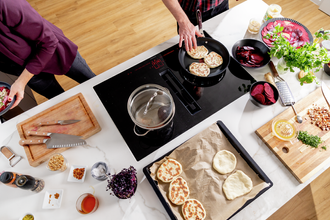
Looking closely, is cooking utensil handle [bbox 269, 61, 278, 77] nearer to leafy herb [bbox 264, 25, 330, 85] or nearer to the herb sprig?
leafy herb [bbox 264, 25, 330, 85]

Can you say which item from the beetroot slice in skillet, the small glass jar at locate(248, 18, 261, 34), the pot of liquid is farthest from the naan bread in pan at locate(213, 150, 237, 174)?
the small glass jar at locate(248, 18, 261, 34)

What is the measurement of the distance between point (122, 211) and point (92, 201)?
0.17m

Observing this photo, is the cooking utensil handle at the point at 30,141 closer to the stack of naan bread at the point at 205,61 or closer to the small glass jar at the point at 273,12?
the stack of naan bread at the point at 205,61

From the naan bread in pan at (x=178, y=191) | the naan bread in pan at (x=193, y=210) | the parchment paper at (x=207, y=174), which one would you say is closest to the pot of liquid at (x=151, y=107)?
the parchment paper at (x=207, y=174)

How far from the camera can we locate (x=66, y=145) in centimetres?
114

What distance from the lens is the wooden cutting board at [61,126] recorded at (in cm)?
115

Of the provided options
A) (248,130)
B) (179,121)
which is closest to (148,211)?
(179,121)

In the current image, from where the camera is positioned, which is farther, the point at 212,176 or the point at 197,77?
the point at 197,77

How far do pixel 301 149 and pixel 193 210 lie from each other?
2.33 ft

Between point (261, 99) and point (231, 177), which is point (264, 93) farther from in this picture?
point (231, 177)

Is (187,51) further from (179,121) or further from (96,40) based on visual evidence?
(96,40)

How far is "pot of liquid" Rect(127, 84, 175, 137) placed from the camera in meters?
1.14

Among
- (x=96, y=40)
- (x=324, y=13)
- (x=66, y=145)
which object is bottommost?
(x=96, y=40)

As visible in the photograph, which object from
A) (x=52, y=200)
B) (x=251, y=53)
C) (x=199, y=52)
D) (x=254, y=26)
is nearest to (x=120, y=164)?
(x=52, y=200)
